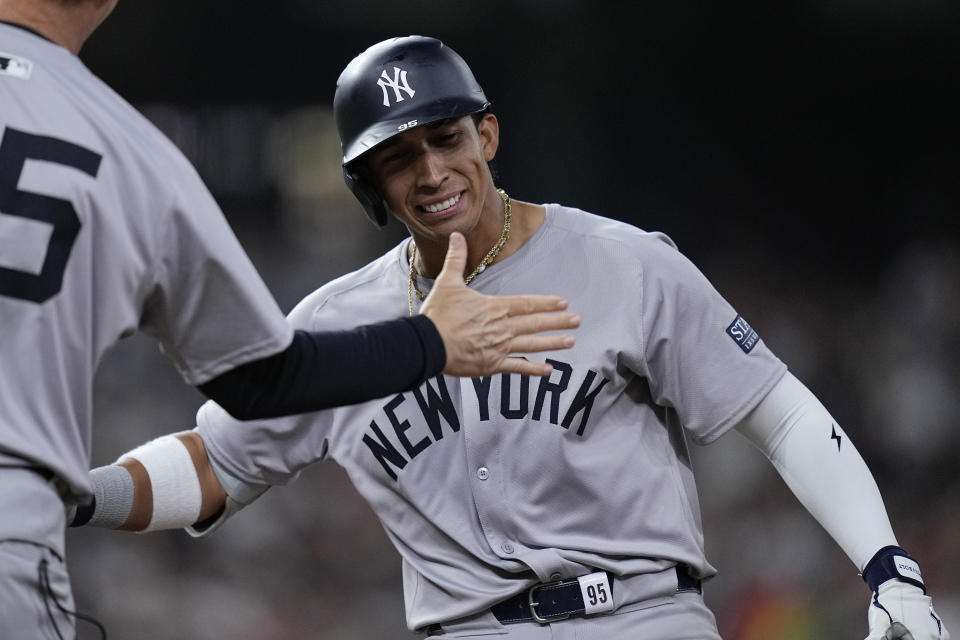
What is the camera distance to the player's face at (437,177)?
2.42 meters

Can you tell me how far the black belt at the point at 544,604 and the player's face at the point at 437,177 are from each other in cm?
71

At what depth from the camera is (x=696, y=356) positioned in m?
2.33

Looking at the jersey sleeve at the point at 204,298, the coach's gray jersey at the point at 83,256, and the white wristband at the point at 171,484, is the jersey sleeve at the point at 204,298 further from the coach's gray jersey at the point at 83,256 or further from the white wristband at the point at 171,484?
the white wristband at the point at 171,484

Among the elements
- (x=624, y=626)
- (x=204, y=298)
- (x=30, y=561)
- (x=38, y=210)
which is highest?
(x=38, y=210)

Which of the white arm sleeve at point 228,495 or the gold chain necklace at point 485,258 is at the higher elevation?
the gold chain necklace at point 485,258

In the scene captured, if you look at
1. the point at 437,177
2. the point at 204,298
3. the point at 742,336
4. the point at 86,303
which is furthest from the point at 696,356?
the point at 86,303

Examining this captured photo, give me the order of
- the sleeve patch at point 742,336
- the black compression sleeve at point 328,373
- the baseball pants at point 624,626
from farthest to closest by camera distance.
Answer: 1. the sleeve patch at point 742,336
2. the baseball pants at point 624,626
3. the black compression sleeve at point 328,373

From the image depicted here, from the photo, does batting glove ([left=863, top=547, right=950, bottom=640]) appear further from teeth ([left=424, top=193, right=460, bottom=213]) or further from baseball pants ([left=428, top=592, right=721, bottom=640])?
teeth ([left=424, top=193, right=460, bottom=213])

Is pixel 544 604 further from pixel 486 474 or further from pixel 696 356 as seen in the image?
pixel 696 356

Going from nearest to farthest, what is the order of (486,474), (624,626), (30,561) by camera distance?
(30,561) → (624,626) → (486,474)

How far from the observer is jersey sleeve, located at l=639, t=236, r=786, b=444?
2328 mm

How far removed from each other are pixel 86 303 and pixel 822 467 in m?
1.41

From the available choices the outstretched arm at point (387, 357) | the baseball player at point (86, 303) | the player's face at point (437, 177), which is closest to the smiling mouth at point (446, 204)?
the player's face at point (437, 177)

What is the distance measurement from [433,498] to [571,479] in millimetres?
280
